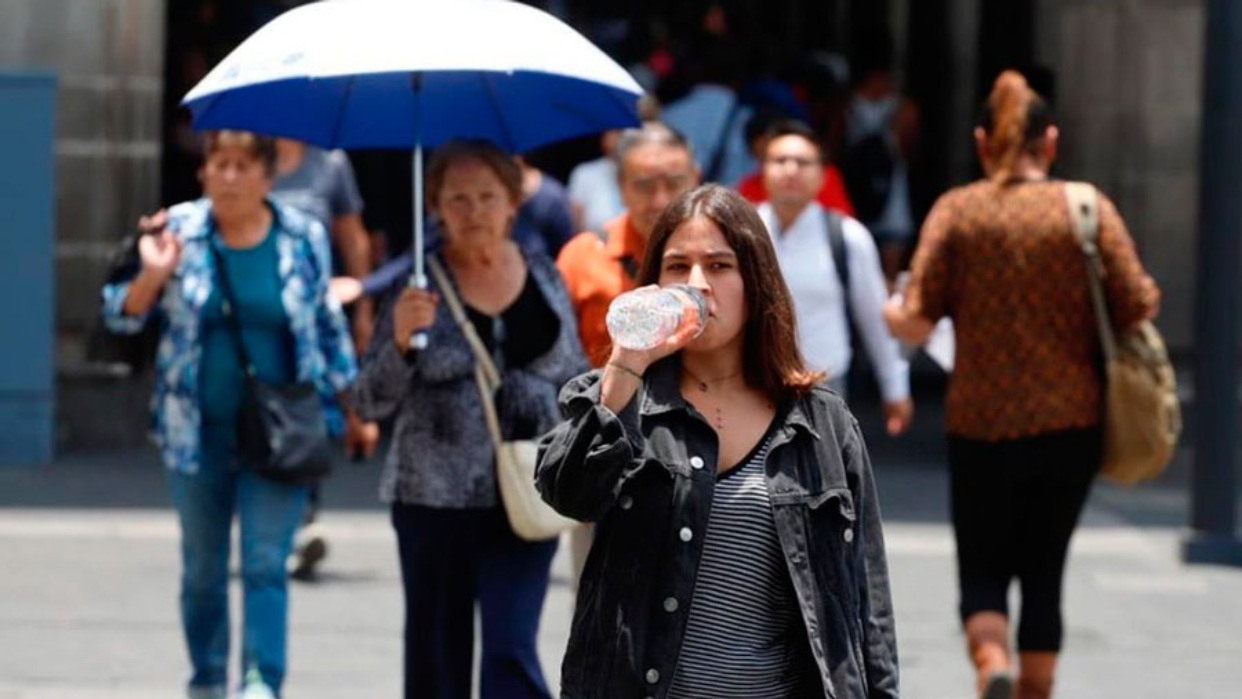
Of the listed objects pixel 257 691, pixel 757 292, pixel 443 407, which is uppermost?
pixel 757 292

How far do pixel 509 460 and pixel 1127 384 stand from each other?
183 centimetres

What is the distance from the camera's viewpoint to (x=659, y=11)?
17422 mm

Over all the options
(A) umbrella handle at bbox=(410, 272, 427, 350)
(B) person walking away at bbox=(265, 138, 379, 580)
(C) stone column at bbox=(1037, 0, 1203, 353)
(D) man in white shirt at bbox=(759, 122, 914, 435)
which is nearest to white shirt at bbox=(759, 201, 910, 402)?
(D) man in white shirt at bbox=(759, 122, 914, 435)

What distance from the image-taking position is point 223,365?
7328 millimetres

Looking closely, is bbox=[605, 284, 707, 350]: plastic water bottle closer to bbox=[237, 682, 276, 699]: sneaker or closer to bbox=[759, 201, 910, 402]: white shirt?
bbox=[237, 682, 276, 699]: sneaker

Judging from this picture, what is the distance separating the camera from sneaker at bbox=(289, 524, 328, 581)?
9758mm

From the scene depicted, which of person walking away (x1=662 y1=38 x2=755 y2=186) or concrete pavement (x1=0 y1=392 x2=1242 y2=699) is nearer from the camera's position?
concrete pavement (x1=0 y1=392 x2=1242 y2=699)

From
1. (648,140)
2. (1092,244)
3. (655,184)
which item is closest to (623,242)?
(655,184)

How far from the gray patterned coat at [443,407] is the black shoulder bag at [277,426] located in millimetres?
605

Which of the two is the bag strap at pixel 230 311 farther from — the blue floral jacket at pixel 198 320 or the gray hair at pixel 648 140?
the gray hair at pixel 648 140

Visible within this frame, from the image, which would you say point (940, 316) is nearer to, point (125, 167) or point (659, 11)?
point (125, 167)

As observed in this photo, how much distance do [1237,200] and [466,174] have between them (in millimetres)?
4673

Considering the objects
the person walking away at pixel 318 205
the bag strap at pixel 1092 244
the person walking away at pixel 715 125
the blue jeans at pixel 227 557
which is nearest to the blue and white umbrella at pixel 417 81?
the blue jeans at pixel 227 557

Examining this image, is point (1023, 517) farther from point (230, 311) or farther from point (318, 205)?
point (318, 205)
